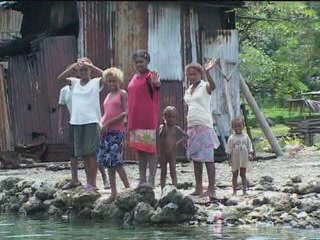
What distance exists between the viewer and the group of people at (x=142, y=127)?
7789mm

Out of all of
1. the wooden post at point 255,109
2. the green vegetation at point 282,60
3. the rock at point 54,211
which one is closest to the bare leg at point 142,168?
the rock at point 54,211

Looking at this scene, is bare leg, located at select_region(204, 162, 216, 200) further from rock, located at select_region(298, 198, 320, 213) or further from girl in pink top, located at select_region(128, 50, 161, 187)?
rock, located at select_region(298, 198, 320, 213)

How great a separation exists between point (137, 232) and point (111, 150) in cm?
124

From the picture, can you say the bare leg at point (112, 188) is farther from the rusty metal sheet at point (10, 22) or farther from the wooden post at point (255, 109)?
the rusty metal sheet at point (10, 22)

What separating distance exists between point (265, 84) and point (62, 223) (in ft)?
72.2

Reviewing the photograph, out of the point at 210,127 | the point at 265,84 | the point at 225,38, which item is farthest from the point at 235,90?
the point at 265,84

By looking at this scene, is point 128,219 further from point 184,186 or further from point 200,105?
point 184,186

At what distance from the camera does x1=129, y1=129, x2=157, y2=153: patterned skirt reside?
25.5 feet

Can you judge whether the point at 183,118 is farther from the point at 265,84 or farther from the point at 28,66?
the point at 265,84

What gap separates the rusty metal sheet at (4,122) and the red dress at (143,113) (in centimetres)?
824

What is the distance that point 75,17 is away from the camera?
15.4 m

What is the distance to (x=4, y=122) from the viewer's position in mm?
15695

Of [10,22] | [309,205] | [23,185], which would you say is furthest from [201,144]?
[10,22]

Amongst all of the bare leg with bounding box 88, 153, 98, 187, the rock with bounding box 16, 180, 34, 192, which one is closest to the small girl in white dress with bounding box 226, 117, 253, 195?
the bare leg with bounding box 88, 153, 98, 187
